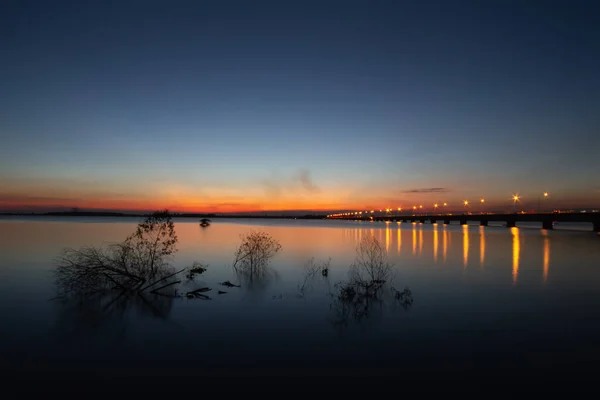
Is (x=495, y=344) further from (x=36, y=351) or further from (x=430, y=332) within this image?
(x=36, y=351)

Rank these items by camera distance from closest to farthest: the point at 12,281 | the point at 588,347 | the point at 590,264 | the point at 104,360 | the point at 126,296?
the point at 104,360, the point at 588,347, the point at 126,296, the point at 12,281, the point at 590,264

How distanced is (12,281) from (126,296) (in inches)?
440

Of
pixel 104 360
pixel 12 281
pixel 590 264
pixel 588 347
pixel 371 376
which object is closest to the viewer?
pixel 371 376

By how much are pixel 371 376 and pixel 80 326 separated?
37.5 feet

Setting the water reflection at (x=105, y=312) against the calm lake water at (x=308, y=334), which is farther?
the water reflection at (x=105, y=312)

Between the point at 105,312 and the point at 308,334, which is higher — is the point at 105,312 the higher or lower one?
the higher one

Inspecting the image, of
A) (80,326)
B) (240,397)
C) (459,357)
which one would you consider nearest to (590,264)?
(459,357)

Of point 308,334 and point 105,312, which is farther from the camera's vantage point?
point 105,312

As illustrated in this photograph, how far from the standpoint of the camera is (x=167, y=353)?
12336 millimetres

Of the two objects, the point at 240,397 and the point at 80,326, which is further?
the point at 80,326

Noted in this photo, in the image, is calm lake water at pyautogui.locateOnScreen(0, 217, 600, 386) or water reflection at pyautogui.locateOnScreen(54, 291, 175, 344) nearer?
calm lake water at pyautogui.locateOnScreen(0, 217, 600, 386)

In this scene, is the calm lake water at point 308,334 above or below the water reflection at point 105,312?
below

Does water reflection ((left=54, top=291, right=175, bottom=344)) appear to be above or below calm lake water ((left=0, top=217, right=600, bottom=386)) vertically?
above

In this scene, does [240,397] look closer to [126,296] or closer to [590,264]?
[126,296]
